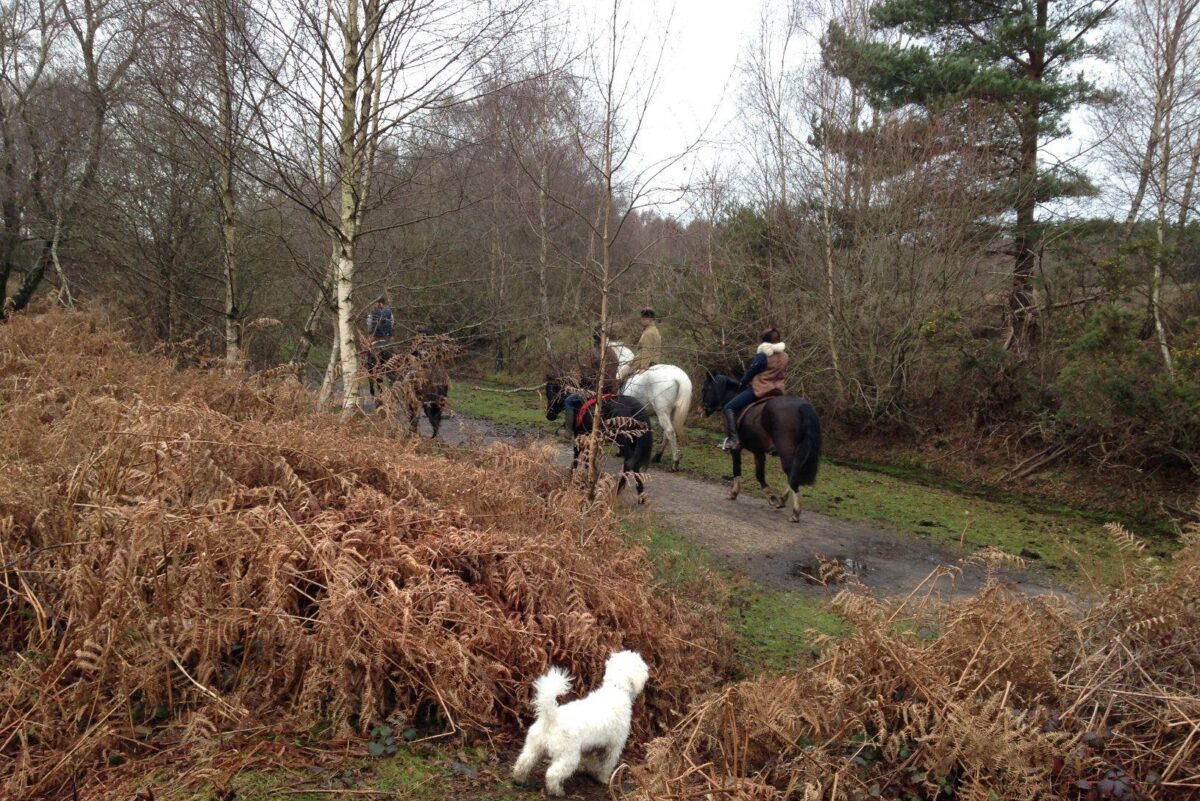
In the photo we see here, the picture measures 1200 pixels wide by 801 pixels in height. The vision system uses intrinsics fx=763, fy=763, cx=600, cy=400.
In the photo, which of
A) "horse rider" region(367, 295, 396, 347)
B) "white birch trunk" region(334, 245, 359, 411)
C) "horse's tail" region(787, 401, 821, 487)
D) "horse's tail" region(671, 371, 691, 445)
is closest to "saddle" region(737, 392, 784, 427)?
"horse's tail" region(787, 401, 821, 487)

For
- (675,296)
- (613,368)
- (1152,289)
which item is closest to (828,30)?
(675,296)

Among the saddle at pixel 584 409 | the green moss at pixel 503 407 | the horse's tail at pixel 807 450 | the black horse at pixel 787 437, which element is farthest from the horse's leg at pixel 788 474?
the green moss at pixel 503 407

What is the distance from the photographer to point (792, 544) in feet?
31.8

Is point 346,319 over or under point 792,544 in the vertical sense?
over

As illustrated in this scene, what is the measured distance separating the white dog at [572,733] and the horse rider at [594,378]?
518 centimetres

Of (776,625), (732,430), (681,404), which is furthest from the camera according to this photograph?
(681,404)

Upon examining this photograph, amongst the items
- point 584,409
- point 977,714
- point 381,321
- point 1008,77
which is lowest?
point 977,714

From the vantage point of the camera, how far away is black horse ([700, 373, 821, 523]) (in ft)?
34.8

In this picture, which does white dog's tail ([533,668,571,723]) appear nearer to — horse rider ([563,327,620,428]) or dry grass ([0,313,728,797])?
dry grass ([0,313,728,797])

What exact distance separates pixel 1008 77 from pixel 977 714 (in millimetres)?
16333

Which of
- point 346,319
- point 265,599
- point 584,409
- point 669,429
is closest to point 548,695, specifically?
point 265,599

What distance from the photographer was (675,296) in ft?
63.0

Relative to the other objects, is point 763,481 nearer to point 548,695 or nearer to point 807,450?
point 807,450

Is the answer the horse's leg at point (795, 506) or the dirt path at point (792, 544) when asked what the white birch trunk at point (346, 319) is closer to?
the dirt path at point (792, 544)
